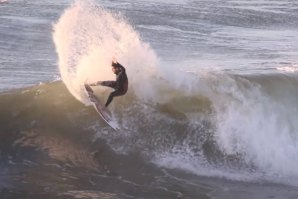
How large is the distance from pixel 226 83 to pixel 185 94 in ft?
3.28

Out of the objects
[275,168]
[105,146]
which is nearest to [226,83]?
[275,168]

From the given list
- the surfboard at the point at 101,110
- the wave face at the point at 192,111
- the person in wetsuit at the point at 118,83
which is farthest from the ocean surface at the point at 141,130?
the person in wetsuit at the point at 118,83

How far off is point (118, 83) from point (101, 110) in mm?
861

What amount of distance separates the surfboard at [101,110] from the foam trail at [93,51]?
2.08ft

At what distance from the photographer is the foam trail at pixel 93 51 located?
14633 mm

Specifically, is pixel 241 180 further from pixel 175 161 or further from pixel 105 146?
pixel 105 146

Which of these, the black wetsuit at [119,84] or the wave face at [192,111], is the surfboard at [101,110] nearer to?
the wave face at [192,111]

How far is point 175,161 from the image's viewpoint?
1280 cm

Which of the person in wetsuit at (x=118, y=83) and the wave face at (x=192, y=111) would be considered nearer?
the person in wetsuit at (x=118, y=83)

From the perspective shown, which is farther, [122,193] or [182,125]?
[182,125]

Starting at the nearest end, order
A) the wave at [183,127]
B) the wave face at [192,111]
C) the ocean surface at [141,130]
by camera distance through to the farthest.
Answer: the ocean surface at [141,130] → the wave at [183,127] → the wave face at [192,111]

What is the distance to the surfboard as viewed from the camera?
43.7 ft

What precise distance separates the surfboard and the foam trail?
63 centimetres

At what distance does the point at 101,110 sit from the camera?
44.0ft
